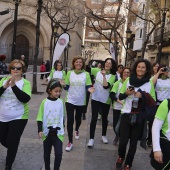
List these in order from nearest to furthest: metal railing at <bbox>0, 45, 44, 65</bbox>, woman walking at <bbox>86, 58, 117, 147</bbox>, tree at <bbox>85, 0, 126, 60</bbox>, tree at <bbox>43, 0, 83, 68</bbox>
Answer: woman walking at <bbox>86, 58, 117, 147</bbox> → tree at <bbox>43, 0, 83, 68</bbox> → tree at <bbox>85, 0, 126, 60</bbox> → metal railing at <bbox>0, 45, 44, 65</bbox>

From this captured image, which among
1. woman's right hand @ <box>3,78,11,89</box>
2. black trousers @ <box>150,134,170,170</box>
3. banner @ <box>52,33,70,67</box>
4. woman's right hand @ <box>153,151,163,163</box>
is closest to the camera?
woman's right hand @ <box>153,151,163,163</box>

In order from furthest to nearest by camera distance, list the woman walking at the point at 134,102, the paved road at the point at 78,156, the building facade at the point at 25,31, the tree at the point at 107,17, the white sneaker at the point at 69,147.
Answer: the building facade at the point at 25,31 < the tree at the point at 107,17 < the white sneaker at the point at 69,147 < the paved road at the point at 78,156 < the woman walking at the point at 134,102

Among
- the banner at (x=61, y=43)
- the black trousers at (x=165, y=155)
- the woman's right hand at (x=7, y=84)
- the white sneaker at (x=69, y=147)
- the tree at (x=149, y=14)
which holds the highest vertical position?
the tree at (x=149, y=14)

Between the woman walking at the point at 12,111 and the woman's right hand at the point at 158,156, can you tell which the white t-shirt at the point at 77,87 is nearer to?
the woman walking at the point at 12,111

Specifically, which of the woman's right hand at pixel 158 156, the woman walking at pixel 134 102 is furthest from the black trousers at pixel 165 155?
the woman walking at pixel 134 102

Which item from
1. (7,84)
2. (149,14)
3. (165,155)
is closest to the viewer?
(165,155)

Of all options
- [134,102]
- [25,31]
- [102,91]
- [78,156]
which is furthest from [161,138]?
[25,31]

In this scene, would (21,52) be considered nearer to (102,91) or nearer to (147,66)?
(102,91)

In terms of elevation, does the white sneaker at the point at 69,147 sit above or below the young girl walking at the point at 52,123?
below

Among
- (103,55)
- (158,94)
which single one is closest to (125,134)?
(158,94)

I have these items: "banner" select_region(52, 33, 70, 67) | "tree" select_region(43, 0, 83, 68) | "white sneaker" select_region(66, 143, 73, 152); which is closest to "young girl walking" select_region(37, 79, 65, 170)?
"white sneaker" select_region(66, 143, 73, 152)

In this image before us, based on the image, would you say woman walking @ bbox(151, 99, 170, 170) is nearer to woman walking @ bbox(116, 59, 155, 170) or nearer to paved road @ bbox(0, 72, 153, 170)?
woman walking @ bbox(116, 59, 155, 170)

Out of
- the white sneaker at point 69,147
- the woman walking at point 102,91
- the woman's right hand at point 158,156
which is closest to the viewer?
the woman's right hand at point 158,156

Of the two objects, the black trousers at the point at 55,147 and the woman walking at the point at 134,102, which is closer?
the black trousers at the point at 55,147
